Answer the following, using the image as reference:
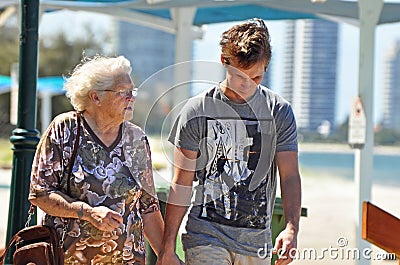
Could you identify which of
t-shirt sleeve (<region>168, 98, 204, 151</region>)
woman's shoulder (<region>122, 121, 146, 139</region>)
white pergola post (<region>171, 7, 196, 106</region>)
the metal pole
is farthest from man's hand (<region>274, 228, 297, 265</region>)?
white pergola post (<region>171, 7, 196, 106</region>)

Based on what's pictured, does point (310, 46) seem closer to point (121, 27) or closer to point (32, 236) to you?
point (121, 27)

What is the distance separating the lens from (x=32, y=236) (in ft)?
11.4

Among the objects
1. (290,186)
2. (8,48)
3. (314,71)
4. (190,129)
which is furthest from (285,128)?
(314,71)

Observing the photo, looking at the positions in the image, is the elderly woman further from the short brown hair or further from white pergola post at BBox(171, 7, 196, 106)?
white pergola post at BBox(171, 7, 196, 106)

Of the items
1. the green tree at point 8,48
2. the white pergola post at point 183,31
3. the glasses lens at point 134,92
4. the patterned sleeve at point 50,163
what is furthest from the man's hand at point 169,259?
the green tree at point 8,48

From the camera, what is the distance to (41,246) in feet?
11.2

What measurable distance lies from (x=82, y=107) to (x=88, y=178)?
1.03 ft

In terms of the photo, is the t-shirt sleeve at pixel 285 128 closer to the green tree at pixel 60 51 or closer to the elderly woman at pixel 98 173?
the elderly woman at pixel 98 173

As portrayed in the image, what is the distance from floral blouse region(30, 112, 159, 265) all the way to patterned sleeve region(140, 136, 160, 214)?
0.03m

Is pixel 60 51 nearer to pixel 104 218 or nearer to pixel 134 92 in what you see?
pixel 134 92

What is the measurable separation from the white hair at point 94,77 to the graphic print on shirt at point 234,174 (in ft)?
1.44

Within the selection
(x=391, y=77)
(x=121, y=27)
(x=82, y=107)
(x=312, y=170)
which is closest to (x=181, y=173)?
(x=82, y=107)

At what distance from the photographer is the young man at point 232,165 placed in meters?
3.47

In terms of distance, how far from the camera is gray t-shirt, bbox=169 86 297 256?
348 cm
